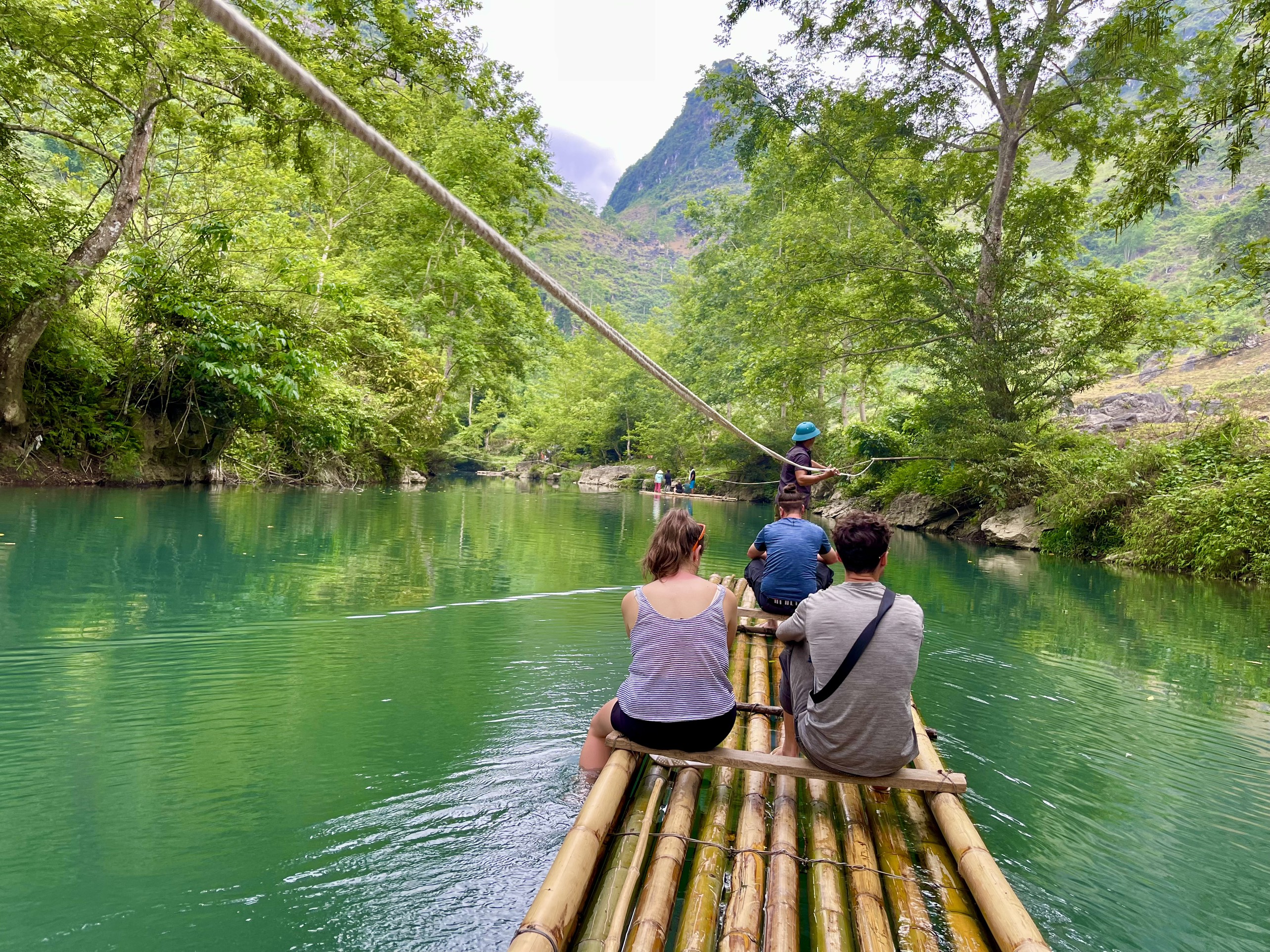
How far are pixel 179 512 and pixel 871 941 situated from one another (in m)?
11.2

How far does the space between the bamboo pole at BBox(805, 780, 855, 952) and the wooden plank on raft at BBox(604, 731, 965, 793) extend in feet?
0.40

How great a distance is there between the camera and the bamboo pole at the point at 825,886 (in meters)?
1.67

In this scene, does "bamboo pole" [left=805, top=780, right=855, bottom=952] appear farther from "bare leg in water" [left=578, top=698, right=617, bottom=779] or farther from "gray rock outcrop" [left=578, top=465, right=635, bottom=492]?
"gray rock outcrop" [left=578, top=465, right=635, bottom=492]

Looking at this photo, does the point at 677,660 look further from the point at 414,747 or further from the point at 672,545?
the point at 414,747

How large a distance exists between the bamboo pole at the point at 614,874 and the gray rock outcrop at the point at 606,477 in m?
31.2

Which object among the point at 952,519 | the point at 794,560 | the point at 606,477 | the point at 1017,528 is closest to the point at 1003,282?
the point at 1017,528

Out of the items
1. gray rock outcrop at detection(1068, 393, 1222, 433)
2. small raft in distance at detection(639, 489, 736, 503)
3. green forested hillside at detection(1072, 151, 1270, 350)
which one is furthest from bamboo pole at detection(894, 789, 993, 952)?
green forested hillside at detection(1072, 151, 1270, 350)

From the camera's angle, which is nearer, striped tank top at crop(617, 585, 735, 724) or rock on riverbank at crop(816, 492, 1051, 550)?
striped tank top at crop(617, 585, 735, 724)

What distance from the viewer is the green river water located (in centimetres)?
208

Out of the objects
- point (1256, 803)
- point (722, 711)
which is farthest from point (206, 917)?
point (1256, 803)

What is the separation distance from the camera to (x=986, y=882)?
1.77 meters

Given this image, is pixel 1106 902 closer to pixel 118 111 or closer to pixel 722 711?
pixel 722 711

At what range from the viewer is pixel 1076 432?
14.4m

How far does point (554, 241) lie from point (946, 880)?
74.1ft
